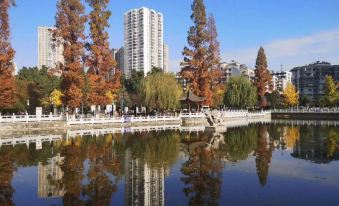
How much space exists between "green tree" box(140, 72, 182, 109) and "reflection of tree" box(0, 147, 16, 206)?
28530 mm

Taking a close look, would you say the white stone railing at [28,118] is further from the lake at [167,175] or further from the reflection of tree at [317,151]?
the reflection of tree at [317,151]

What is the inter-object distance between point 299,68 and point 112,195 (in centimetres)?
12509

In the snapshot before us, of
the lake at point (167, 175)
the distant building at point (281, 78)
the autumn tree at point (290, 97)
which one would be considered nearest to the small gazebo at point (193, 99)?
the lake at point (167, 175)

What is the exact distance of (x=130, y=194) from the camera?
11.3m

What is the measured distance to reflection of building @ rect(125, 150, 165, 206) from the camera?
1064 centimetres

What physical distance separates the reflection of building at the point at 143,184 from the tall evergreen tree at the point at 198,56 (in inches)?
1164

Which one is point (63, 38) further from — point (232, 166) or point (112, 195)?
point (112, 195)

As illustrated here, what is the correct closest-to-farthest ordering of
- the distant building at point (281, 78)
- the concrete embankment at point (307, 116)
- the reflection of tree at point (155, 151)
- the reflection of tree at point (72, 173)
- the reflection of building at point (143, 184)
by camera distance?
the reflection of building at point (143, 184) → the reflection of tree at point (72, 173) → the reflection of tree at point (155, 151) → the concrete embankment at point (307, 116) → the distant building at point (281, 78)

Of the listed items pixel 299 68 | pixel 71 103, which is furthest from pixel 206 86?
pixel 299 68

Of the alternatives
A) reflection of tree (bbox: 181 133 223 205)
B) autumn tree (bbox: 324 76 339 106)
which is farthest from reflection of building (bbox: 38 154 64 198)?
autumn tree (bbox: 324 76 339 106)

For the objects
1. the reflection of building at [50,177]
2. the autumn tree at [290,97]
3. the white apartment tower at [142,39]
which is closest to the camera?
the reflection of building at [50,177]

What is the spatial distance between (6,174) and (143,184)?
5.78 meters

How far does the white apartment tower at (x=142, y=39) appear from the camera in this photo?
388ft

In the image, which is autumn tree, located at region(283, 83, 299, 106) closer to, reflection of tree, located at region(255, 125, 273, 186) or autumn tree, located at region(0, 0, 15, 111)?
reflection of tree, located at region(255, 125, 273, 186)
